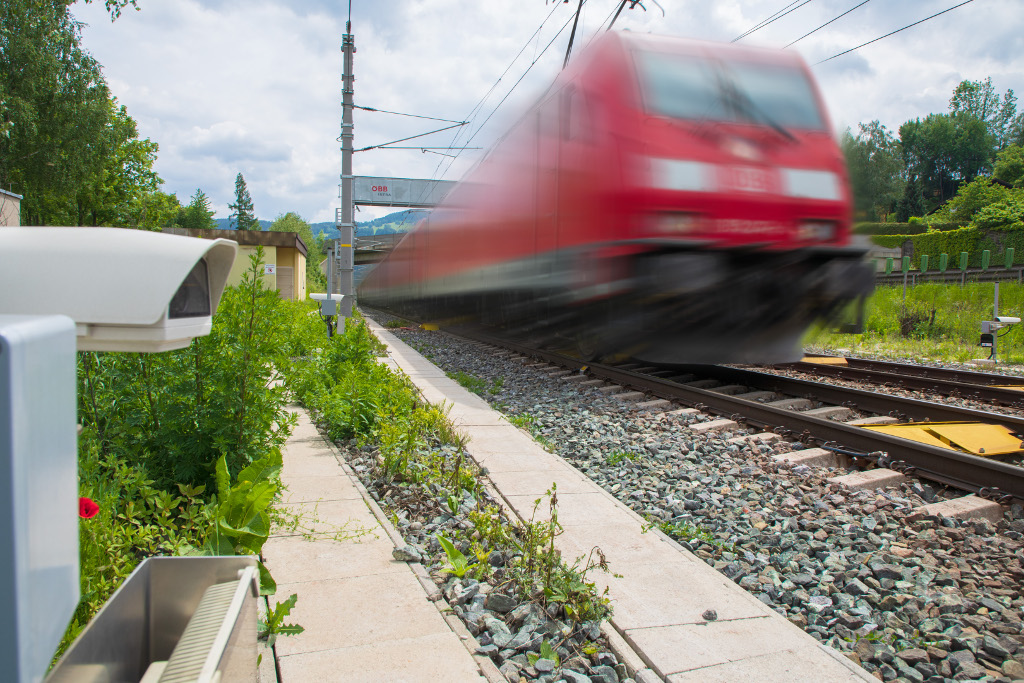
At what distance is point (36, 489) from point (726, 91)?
267 inches

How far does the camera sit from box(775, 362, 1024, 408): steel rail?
6968 millimetres

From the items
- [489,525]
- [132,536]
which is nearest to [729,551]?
[489,525]

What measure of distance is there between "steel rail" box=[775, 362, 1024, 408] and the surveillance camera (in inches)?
311

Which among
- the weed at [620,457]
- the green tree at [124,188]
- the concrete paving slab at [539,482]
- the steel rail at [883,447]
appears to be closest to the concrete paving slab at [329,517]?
the concrete paving slab at [539,482]

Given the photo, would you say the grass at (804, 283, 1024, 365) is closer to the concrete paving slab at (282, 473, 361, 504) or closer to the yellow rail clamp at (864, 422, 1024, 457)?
the yellow rail clamp at (864, 422, 1024, 457)

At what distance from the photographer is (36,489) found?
795 millimetres

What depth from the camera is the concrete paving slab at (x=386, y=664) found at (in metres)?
2.05

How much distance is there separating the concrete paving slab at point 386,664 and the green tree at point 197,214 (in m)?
87.9

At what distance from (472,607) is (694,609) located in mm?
848

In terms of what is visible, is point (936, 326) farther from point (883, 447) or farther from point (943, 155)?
point (943, 155)

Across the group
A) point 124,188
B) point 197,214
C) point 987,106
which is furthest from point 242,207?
point 987,106

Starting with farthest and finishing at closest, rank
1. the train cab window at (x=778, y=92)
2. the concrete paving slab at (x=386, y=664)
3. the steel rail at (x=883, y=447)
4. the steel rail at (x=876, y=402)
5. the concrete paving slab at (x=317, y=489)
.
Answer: the train cab window at (x=778, y=92) → the steel rail at (x=876, y=402) → the steel rail at (x=883, y=447) → the concrete paving slab at (x=317, y=489) → the concrete paving slab at (x=386, y=664)

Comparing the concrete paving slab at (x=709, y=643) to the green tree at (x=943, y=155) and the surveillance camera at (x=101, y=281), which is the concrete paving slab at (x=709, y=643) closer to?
the surveillance camera at (x=101, y=281)

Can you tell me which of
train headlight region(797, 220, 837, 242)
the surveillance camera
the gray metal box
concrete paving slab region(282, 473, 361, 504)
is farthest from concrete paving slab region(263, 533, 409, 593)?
train headlight region(797, 220, 837, 242)
